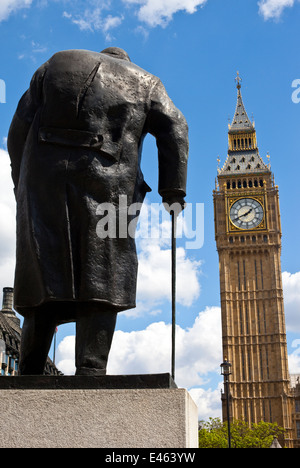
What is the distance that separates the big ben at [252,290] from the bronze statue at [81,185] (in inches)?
2416

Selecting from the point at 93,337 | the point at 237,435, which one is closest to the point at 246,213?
the point at 237,435

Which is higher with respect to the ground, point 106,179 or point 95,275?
point 106,179

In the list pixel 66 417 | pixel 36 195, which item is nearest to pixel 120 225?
pixel 36 195

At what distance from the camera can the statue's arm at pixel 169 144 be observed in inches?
157

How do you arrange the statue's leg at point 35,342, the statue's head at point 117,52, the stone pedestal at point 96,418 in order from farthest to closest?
1. the statue's head at point 117,52
2. the statue's leg at point 35,342
3. the stone pedestal at point 96,418

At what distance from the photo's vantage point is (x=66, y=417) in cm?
309

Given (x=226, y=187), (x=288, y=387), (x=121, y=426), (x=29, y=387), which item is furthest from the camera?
(x=226, y=187)

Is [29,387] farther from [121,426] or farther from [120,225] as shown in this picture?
[120,225]

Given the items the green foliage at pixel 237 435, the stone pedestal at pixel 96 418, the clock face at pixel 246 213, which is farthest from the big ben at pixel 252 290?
the stone pedestal at pixel 96 418

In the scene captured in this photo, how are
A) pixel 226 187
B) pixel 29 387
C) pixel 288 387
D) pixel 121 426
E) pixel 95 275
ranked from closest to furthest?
1. pixel 121 426
2. pixel 29 387
3. pixel 95 275
4. pixel 288 387
5. pixel 226 187

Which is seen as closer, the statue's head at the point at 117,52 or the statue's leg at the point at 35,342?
the statue's leg at the point at 35,342

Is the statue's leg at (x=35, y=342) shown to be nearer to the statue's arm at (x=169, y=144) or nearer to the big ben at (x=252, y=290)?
the statue's arm at (x=169, y=144)

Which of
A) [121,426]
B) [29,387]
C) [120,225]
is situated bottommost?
[121,426]

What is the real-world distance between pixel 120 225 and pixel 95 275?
376 millimetres
